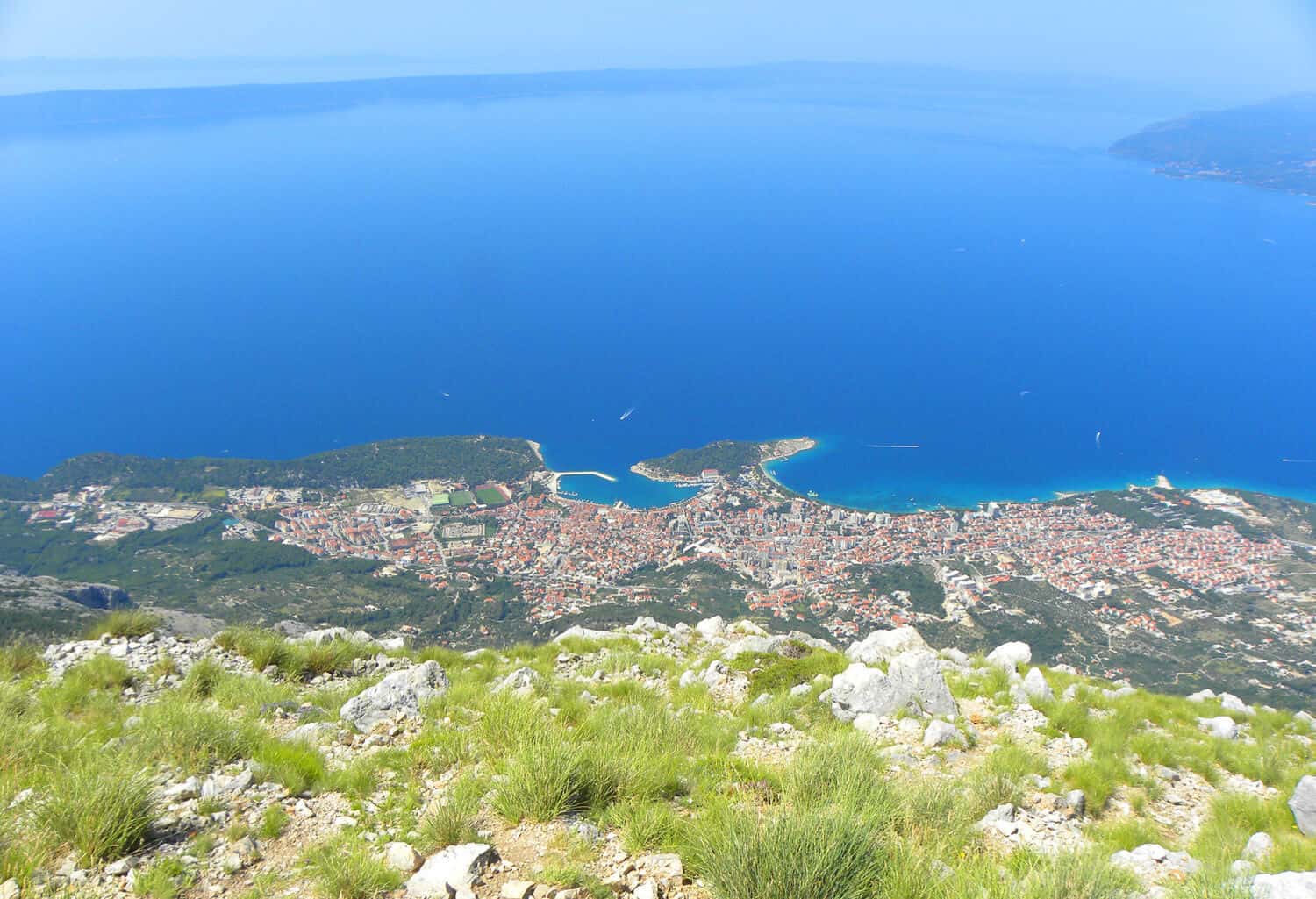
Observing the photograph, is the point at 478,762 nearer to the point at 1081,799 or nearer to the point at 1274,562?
the point at 1081,799

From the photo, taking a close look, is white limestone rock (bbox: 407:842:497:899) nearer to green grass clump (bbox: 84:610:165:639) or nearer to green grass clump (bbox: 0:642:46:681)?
green grass clump (bbox: 0:642:46:681)

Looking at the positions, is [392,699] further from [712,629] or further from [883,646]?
[883,646]

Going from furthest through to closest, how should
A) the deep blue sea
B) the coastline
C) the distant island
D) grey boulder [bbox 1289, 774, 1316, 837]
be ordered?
the distant island
the deep blue sea
the coastline
grey boulder [bbox 1289, 774, 1316, 837]

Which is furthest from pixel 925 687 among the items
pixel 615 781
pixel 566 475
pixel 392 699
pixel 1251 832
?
pixel 566 475

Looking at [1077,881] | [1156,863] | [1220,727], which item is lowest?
[1220,727]

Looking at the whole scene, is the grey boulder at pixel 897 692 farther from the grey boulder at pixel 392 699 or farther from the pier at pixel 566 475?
the pier at pixel 566 475

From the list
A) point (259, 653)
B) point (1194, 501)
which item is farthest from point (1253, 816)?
point (1194, 501)

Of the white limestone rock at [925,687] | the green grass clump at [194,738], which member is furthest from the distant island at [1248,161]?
the green grass clump at [194,738]

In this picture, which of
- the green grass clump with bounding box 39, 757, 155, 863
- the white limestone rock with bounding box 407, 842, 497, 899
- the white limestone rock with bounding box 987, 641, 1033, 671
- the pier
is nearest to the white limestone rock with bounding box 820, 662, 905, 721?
the white limestone rock with bounding box 987, 641, 1033, 671
